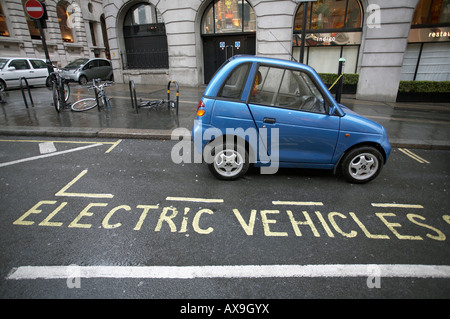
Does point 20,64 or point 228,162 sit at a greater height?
point 20,64

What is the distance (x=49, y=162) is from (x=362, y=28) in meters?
13.2

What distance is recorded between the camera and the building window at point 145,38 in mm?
15383

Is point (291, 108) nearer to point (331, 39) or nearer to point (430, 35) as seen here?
point (331, 39)

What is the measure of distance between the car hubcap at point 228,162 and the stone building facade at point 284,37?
6.57 meters

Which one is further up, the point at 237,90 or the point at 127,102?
the point at 237,90

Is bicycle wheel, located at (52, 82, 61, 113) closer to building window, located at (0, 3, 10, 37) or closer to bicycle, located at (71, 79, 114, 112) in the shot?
bicycle, located at (71, 79, 114, 112)

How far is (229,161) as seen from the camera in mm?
4184

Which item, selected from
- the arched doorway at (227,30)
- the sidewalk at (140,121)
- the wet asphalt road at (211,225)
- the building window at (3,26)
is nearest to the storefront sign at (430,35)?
the sidewalk at (140,121)

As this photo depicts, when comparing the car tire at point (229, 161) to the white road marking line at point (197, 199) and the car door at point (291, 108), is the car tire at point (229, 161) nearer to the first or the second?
the car door at point (291, 108)

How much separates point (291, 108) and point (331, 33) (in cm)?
1081

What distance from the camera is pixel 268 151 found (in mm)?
4109

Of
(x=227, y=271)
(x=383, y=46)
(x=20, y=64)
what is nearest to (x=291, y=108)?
(x=227, y=271)

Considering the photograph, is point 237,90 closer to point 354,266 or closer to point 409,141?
point 354,266
